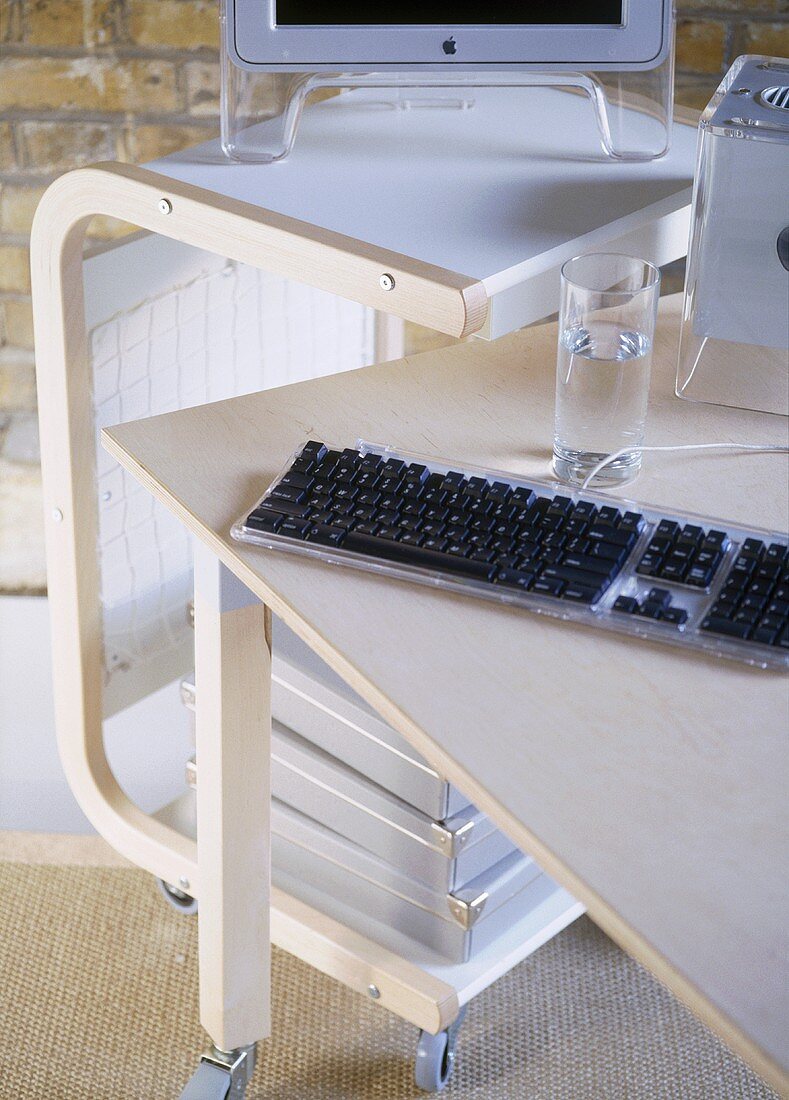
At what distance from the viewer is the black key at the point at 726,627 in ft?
2.54

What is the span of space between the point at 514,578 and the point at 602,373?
0.21 m

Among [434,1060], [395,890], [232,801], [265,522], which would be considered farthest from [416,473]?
[434,1060]

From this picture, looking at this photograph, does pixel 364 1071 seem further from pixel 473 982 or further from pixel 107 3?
pixel 107 3

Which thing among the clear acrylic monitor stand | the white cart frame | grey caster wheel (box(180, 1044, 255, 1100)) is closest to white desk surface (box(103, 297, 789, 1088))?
the white cart frame

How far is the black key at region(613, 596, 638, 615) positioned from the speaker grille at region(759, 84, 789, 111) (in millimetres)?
442

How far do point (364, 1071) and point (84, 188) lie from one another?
941 millimetres

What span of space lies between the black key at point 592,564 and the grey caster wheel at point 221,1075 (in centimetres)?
71

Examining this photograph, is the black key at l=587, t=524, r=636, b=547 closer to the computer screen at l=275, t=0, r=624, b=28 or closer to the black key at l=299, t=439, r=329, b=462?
the black key at l=299, t=439, r=329, b=462

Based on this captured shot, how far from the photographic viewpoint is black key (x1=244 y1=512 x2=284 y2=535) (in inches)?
34.5

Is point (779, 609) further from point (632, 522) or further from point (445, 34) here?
point (445, 34)

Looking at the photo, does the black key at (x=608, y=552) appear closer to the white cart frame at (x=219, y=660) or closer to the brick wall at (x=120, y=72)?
the white cart frame at (x=219, y=660)

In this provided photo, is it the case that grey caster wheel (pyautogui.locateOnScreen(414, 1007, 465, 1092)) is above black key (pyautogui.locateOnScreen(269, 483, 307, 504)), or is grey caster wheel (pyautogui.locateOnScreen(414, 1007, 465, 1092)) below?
below

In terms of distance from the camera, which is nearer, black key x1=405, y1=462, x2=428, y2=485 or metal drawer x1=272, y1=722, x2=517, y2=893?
black key x1=405, y1=462, x2=428, y2=485

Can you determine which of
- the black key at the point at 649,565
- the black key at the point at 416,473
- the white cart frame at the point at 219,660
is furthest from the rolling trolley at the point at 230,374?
the black key at the point at 649,565
